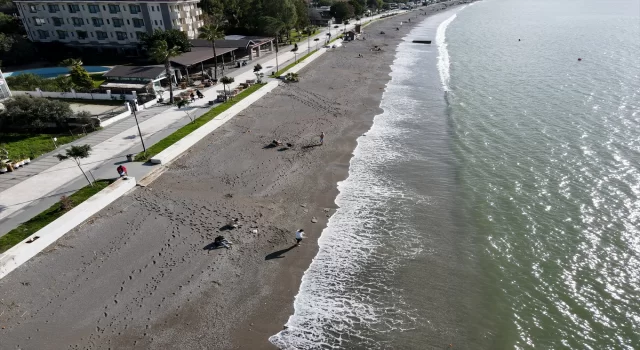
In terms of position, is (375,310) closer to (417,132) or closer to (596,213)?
(596,213)

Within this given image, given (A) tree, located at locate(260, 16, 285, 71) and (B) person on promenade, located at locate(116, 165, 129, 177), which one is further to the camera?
(A) tree, located at locate(260, 16, 285, 71)

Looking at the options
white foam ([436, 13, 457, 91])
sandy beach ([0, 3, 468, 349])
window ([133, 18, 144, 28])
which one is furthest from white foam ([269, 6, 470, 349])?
window ([133, 18, 144, 28])

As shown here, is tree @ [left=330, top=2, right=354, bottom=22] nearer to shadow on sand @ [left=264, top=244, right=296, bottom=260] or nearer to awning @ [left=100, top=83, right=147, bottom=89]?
awning @ [left=100, top=83, right=147, bottom=89]

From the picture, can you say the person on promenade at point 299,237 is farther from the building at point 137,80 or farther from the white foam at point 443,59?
the white foam at point 443,59

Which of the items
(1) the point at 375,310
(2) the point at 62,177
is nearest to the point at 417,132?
(1) the point at 375,310

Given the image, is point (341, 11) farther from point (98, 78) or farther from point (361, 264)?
point (361, 264)

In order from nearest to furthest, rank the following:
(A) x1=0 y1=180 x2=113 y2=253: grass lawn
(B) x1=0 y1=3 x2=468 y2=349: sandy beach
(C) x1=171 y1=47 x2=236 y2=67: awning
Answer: (B) x1=0 y1=3 x2=468 y2=349: sandy beach, (A) x1=0 y1=180 x2=113 y2=253: grass lawn, (C) x1=171 y1=47 x2=236 y2=67: awning
